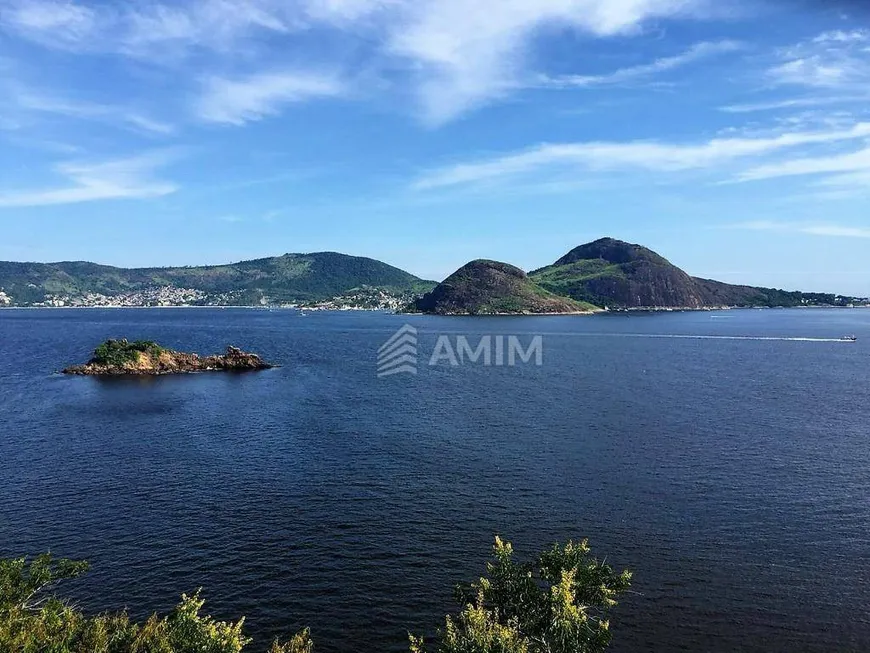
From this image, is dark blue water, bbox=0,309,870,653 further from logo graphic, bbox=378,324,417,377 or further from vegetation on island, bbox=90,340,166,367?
logo graphic, bbox=378,324,417,377

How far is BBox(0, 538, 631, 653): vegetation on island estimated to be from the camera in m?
25.5

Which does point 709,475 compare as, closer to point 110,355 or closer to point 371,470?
point 371,470

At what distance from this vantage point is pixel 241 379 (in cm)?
13712

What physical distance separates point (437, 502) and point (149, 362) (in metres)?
115

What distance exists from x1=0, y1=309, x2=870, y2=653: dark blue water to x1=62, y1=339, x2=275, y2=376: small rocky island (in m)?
31.7

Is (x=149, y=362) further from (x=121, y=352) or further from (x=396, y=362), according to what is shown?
(x=396, y=362)

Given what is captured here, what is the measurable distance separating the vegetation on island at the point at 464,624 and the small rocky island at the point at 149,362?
120809 mm

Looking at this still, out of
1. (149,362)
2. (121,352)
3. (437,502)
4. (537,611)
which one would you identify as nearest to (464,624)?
(537,611)

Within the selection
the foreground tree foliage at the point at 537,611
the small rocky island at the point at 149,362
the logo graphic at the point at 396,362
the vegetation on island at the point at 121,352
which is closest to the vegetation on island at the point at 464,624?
the foreground tree foliage at the point at 537,611

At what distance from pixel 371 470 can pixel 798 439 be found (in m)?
57.6

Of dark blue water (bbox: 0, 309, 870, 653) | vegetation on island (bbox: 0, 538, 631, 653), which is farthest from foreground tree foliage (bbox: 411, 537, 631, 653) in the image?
dark blue water (bbox: 0, 309, 870, 653)

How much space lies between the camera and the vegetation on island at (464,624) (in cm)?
2555

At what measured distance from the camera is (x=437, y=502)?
57.5m

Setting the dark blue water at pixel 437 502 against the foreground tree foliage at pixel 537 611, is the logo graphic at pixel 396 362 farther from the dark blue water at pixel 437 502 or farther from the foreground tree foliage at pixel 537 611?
the foreground tree foliage at pixel 537 611
